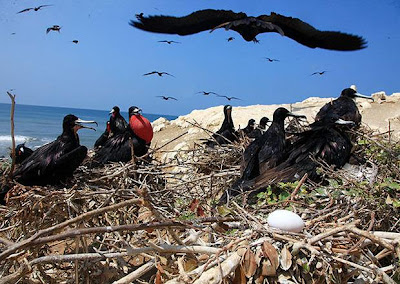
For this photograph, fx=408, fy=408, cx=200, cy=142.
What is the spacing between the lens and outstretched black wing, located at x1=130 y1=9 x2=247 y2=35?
4.21 metres

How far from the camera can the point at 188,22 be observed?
4.30 m

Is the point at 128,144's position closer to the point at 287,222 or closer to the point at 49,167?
the point at 49,167

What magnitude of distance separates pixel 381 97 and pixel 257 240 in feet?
24.2

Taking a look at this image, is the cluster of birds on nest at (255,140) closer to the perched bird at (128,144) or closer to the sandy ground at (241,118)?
the perched bird at (128,144)

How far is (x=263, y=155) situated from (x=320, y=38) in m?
2.00

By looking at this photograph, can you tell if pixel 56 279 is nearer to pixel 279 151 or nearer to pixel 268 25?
pixel 279 151

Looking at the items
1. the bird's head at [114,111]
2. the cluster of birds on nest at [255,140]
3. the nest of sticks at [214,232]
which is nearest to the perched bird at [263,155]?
the cluster of birds on nest at [255,140]

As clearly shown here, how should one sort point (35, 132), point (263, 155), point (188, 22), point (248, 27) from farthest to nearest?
point (35, 132) < point (188, 22) < point (248, 27) < point (263, 155)

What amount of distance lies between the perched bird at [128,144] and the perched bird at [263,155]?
Answer: 1.03 meters

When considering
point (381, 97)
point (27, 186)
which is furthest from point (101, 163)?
point (381, 97)

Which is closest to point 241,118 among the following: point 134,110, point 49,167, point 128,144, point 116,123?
point 116,123

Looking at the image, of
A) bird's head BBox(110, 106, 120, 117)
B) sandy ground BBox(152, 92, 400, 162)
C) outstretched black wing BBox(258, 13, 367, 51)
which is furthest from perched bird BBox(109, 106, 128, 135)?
outstretched black wing BBox(258, 13, 367, 51)

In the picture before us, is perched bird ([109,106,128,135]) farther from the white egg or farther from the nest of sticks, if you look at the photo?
the white egg

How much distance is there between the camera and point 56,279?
2434 mm
